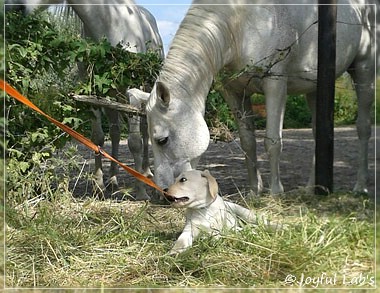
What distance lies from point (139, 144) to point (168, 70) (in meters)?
1.46

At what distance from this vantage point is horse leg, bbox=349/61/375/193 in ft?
16.4

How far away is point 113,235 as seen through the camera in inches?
136

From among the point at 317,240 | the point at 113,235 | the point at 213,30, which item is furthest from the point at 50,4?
the point at 317,240

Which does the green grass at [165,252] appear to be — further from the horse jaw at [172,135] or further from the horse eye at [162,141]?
the horse eye at [162,141]

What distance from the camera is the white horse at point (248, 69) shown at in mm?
3719

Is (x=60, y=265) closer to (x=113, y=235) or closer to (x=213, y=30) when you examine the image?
(x=113, y=235)

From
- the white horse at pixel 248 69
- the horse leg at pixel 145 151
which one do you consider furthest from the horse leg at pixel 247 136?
the horse leg at pixel 145 151

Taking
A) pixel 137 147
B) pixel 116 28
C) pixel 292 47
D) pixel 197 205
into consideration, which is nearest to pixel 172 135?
pixel 197 205

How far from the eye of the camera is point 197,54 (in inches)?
152

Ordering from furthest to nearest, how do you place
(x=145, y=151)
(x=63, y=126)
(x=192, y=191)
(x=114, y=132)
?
(x=114, y=132) < (x=145, y=151) < (x=63, y=126) < (x=192, y=191)

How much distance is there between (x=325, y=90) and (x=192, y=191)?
6.13 feet

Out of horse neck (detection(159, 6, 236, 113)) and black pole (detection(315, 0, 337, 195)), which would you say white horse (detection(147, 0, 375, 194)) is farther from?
black pole (detection(315, 0, 337, 195))

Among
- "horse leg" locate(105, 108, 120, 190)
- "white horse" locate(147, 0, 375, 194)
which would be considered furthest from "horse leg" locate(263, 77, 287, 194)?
"horse leg" locate(105, 108, 120, 190)

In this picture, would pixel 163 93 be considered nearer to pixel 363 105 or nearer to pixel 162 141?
pixel 162 141
